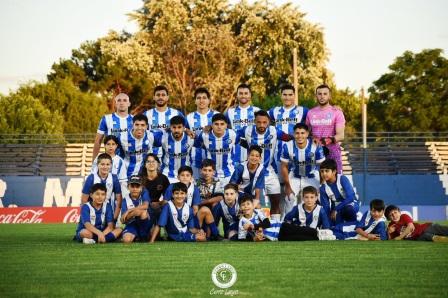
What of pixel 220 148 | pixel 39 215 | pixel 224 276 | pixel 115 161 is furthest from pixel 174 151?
pixel 39 215

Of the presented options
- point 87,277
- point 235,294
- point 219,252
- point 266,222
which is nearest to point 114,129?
point 266,222

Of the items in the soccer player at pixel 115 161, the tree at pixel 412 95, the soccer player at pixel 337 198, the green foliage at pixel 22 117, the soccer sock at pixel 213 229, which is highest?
the tree at pixel 412 95

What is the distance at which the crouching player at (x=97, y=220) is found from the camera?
1141cm

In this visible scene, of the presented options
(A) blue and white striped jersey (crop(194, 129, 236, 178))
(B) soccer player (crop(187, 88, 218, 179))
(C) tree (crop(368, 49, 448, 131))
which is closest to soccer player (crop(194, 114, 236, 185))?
(A) blue and white striped jersey (crop(194, 129, 236, 178))

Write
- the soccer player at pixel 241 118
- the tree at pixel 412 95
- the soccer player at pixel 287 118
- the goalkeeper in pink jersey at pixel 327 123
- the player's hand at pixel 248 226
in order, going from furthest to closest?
the tree at pixel 412 95, the soccer player at pixel 241 118, the soccer player at pixel 287 118, the goalkeeper in pink jersey at pixel 327 123, the player's hand at pixel 248 226

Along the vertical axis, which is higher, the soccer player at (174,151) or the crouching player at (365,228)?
the soccer player at (174,151)

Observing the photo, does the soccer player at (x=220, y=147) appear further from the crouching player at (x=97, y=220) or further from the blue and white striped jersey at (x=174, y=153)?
the crouching player at (x=97, y=220)

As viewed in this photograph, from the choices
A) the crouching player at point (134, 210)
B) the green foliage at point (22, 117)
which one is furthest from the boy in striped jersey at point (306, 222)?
the green foliage at point (22, 117)

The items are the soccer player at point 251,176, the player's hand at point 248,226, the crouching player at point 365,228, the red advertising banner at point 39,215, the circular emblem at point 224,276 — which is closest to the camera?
the circular emblem at point 224,276

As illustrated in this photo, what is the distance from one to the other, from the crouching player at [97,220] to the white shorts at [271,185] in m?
2.10

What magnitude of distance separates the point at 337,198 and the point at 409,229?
99 centimetres

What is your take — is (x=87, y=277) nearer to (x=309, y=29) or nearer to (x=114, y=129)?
(x=114, y=129)

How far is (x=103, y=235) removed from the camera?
37.6ft

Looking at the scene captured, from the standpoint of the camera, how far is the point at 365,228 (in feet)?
38.6
